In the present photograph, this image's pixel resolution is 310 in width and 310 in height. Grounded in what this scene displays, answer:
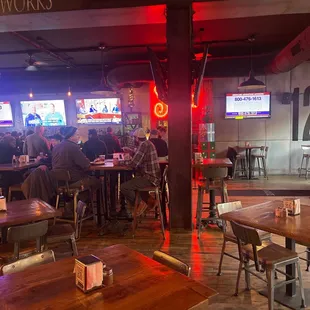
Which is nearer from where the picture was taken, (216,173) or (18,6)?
(18,6)

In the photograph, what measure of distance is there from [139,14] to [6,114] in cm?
811

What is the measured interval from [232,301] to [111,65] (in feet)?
24.6

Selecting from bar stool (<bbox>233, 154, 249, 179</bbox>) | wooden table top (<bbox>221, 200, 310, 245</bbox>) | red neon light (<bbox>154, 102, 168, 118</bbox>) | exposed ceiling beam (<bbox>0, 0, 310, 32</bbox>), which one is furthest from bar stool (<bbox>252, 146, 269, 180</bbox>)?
wooden table top (<bbox>221, 200, 310, 245</bbox>)

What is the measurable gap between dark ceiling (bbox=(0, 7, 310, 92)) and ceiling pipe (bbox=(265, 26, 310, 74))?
0.38m

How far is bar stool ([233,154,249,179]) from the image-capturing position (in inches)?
358

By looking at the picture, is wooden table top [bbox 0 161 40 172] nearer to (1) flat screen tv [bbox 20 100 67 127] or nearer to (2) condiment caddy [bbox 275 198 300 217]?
(2) condiment caddy [bbox 275 198 300 217]

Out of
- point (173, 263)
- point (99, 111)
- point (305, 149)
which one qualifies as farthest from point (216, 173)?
point (99, 111)

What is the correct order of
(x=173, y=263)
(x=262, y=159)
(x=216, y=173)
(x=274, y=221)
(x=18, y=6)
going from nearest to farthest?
(x=173, y=263), (x=274, y=221), (x=18, y=6), (x=216, y=173), (x=262, y=159)

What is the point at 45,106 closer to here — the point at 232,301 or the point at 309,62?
the point at 309,62

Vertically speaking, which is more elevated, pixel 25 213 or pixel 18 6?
pixel 18 6

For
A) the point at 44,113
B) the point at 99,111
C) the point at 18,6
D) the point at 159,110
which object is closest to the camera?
the point at 18,6

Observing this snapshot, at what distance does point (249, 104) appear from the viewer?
9305 mm

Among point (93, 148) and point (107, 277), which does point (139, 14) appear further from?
point (107, 277)

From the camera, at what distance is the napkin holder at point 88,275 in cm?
154
